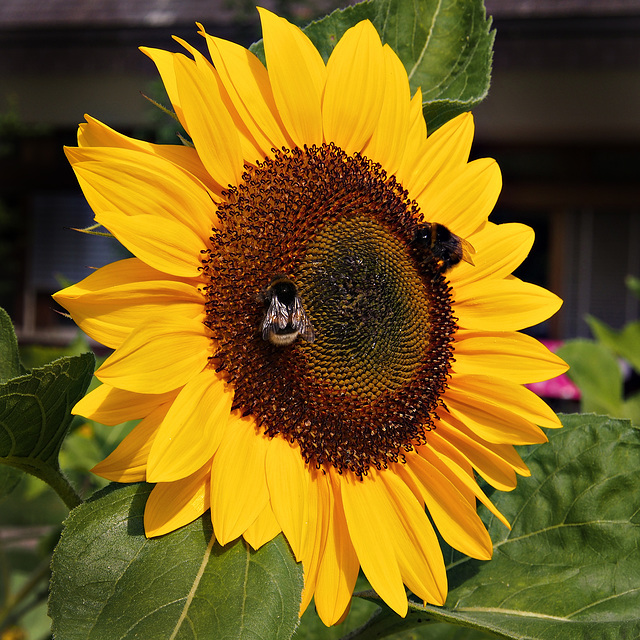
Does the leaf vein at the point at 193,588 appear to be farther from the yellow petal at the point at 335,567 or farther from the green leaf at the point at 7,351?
the green leaf at the point at 7,351

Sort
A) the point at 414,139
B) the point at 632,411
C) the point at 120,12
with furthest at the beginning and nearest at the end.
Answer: the point at 120,12
the point at 632,411
the point at 414,139

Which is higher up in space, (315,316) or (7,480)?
(315,316)

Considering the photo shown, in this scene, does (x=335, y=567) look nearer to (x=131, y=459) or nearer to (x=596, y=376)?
(x=131, y=459)

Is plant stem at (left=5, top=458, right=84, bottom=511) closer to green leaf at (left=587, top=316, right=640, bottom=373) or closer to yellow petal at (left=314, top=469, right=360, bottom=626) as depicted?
yellow petal at (left=314, top=469, right=360, bottom=626)

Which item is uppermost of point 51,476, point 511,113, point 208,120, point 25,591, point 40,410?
point 511,113

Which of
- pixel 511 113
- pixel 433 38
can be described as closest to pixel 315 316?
pixel 433 38

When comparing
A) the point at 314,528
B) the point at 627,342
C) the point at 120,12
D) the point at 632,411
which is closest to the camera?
the point at 314,528

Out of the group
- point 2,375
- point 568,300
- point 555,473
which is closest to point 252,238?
point 2,375
